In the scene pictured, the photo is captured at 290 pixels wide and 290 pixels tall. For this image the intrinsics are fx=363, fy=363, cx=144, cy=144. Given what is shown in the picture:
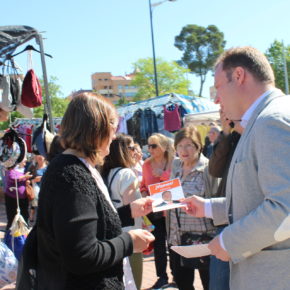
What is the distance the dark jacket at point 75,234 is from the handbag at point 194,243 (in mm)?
1768

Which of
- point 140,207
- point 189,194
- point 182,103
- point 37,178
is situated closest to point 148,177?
point 189,194

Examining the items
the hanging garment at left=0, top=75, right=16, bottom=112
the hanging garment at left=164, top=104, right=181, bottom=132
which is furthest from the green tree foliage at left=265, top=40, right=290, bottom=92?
the hanging garment at left=0, top=75, right=16, bottom=112

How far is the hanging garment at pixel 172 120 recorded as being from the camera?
9125 mm

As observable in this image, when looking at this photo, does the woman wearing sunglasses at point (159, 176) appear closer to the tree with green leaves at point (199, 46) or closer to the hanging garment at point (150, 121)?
the hanging garment at point (150, 121)

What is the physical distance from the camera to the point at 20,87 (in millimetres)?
3873

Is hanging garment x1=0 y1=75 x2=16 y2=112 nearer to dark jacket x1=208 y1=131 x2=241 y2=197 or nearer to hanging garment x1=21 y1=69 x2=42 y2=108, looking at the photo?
hanging garment x1=21 y1=69 x2=42 y2=108

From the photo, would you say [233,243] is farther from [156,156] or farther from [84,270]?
[156,156]

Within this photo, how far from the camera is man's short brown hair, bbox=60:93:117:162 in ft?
5.80

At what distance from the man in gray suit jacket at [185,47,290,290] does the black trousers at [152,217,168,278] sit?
10.1 ft

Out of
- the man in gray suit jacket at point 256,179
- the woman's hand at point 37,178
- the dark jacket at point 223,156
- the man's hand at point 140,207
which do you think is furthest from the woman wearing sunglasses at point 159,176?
the man in gray suit jacket at point 256,179

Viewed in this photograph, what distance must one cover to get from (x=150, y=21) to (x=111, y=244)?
1874 centimetres

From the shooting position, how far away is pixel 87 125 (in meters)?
1.77

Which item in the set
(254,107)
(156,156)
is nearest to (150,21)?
(156,156)

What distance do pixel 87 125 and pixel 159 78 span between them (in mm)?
51099
